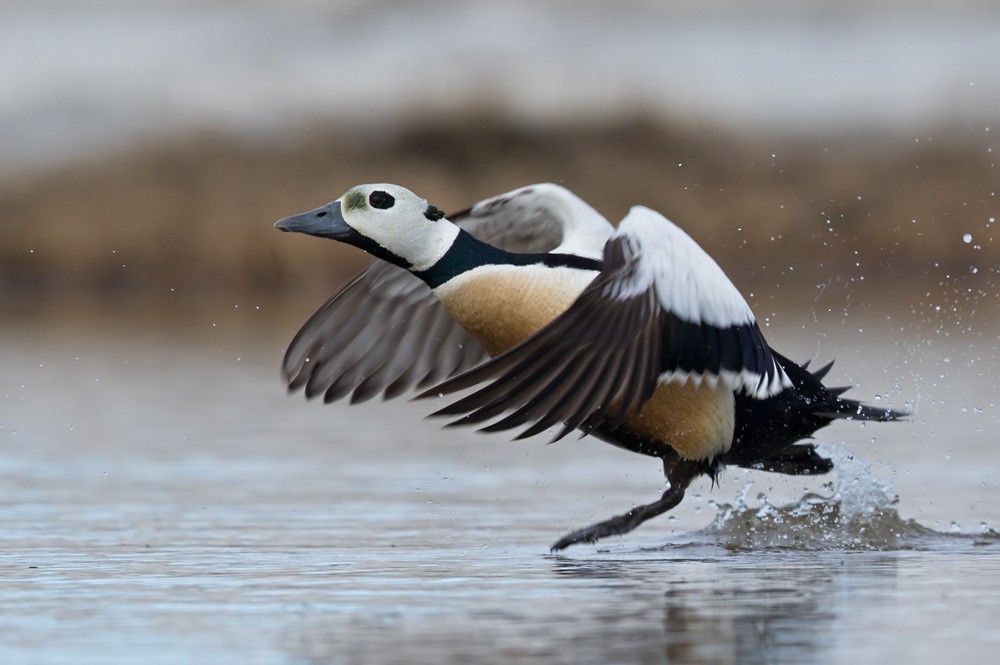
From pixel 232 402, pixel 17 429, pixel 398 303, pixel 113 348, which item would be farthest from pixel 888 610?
pixel 113 348

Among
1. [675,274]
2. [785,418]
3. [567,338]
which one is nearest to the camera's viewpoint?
[567,338]

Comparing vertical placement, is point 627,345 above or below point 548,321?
below

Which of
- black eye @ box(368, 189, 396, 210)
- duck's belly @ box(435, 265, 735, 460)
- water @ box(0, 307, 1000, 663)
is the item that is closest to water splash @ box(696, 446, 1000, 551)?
water @ box(0, 307, 1000, 663)

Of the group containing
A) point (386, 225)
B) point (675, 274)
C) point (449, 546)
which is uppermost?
point (386, 225)

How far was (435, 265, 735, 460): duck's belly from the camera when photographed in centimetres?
732

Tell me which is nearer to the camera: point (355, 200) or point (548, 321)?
point (548, 321)

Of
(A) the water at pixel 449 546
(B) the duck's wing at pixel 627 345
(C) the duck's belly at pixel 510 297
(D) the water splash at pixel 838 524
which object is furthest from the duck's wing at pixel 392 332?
(B) the duck's wing at pixel 627 345

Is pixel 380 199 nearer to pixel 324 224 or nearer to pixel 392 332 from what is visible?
pixel 324 224

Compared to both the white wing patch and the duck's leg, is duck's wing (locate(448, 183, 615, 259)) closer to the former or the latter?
the duck's leg

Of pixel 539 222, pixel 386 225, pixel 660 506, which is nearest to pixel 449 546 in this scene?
pixel 660 506

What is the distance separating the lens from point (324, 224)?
→ 7539 millimetres

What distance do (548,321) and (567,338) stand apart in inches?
26.8

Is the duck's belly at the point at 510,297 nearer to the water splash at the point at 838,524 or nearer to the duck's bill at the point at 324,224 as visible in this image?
the duck's bill at the point at 324,224

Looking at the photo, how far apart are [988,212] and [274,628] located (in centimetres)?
3015
